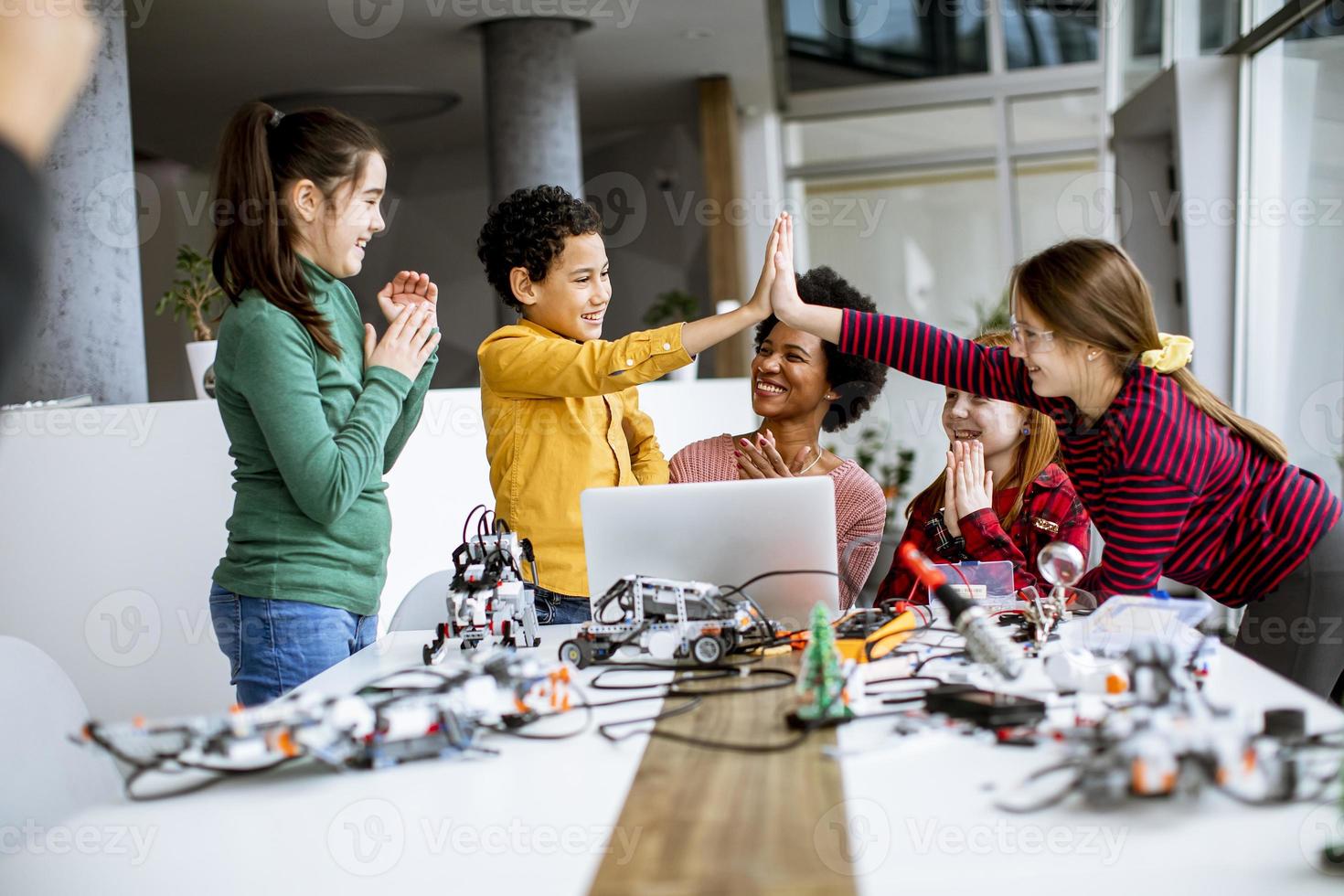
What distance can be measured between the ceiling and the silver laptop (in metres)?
4.99

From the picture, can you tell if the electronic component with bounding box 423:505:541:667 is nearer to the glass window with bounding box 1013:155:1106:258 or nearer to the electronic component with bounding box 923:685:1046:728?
the electronic component with bounding box 923:685:1046:728

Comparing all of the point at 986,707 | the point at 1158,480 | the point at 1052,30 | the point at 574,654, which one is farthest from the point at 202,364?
the point at 1052,30

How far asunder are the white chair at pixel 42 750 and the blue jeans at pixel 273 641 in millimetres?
249

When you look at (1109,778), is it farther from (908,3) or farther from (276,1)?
(908,3)

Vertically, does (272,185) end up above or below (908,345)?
above

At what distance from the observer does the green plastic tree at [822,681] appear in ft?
4.29

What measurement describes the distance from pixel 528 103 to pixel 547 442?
4.50 m

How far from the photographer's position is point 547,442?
2318 millimetres

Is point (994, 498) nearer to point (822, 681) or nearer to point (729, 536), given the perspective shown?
point (729, 536)

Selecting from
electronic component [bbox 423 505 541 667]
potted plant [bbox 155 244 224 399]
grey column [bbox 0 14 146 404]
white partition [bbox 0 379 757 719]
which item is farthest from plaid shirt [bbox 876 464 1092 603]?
grey column [bbox 0 14 146 404]

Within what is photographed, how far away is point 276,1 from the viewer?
6094 mm

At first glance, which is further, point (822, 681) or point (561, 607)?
point (561, 607)

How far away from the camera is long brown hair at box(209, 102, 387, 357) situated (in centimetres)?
187

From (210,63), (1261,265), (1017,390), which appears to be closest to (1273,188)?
(1261,265)
